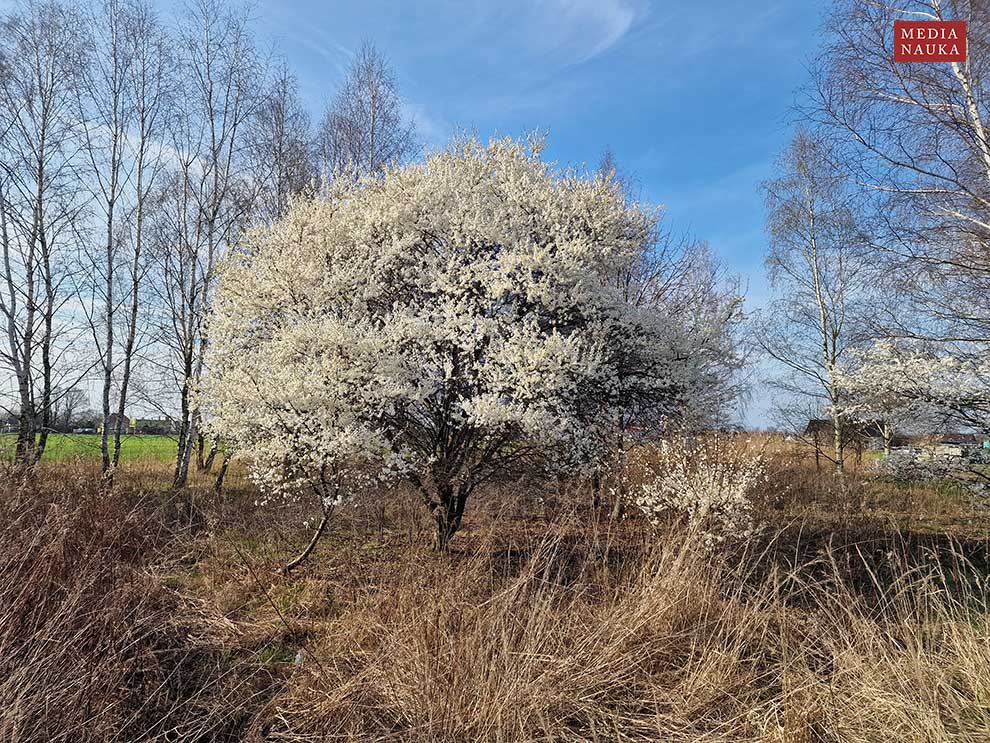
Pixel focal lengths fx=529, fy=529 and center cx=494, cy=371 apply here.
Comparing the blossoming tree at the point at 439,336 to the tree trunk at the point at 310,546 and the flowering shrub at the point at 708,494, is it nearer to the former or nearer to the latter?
the tree trunk at the point at 310,546

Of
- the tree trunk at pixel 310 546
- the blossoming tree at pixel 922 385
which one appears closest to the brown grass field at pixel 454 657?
the tree trunk at pixel 310 546

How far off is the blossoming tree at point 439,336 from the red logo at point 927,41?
3716 millimetres

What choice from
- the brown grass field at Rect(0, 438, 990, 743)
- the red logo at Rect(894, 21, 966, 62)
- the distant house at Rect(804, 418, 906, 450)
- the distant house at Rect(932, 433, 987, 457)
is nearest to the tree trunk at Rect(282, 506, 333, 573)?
the brown grass field at Rect(0, 438, 990, 743)

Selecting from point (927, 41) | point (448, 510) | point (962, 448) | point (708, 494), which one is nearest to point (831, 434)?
point (962, 448)

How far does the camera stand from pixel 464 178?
646cm

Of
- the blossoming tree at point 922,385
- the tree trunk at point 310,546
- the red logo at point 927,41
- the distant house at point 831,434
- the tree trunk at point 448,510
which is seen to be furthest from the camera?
the distant house at point 831,434

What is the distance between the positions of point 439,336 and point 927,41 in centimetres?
686

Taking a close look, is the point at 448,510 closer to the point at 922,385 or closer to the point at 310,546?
the point at 310,546

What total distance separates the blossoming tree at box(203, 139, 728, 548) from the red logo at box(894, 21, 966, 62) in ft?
12.2

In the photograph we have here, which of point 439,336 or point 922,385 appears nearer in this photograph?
point 439,336

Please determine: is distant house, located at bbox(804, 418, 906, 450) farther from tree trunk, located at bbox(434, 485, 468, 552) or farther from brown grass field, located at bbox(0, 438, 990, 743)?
brown grass field, located at bbox(0, 438, 990, 743)

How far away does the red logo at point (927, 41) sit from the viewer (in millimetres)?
6207

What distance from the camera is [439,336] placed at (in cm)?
568

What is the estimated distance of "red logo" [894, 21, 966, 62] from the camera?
6207 millimetres
